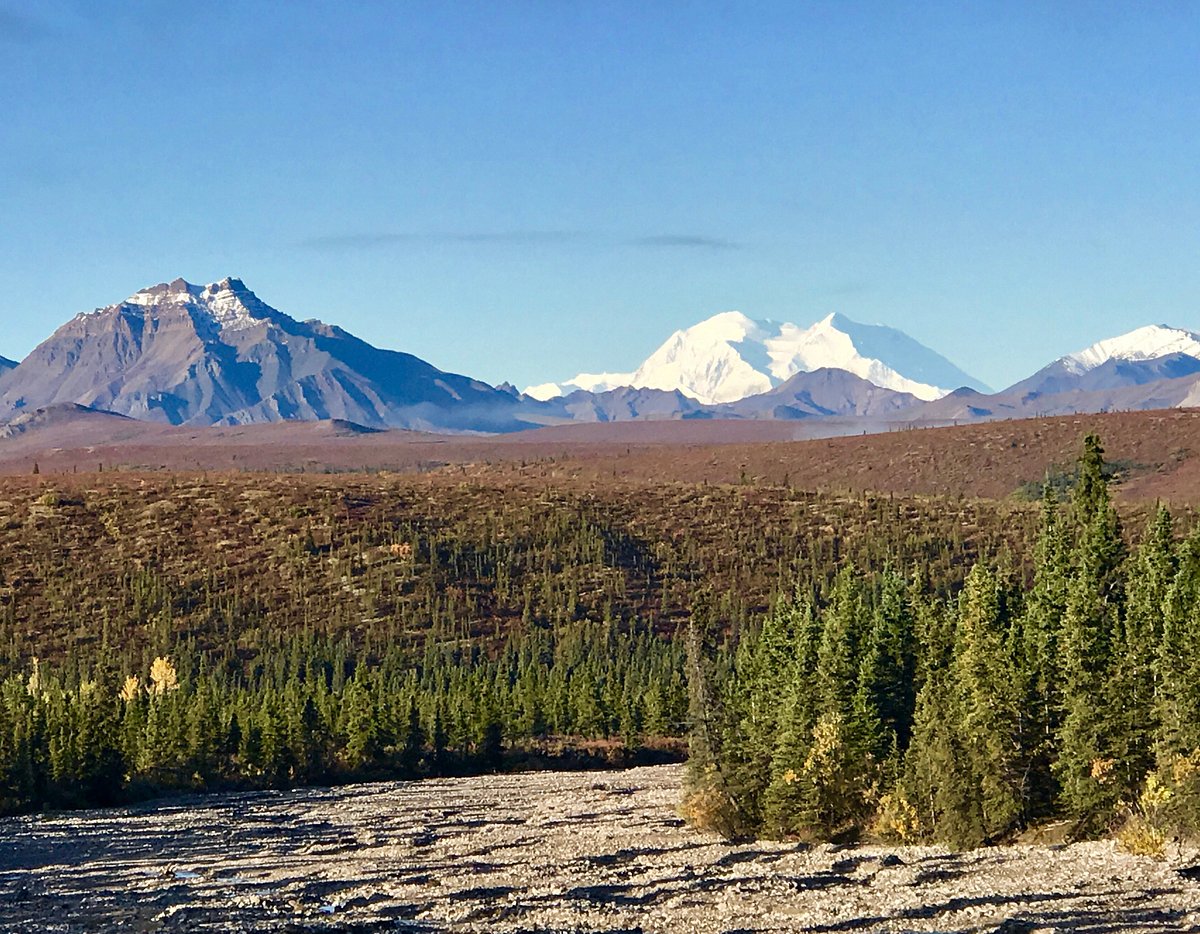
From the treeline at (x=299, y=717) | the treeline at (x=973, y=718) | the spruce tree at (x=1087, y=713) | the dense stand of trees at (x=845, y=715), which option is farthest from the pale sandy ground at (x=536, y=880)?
the treeline at (x=299, y=717)

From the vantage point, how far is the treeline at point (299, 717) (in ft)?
353

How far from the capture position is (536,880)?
219 feet

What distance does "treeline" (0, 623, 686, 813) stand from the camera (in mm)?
107562

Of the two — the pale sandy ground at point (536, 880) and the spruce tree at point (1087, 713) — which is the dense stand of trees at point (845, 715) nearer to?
the spruce tree at point (1087, 713)

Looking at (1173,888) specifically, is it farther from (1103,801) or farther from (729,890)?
(729,890)

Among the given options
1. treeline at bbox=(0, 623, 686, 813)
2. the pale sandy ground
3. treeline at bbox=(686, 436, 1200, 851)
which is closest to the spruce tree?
treeline at bbox=(686, 436, 1200, 851)

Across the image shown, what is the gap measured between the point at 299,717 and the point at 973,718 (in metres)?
67.1

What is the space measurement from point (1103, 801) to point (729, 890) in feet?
60.5

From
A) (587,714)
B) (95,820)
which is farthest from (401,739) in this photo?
(95,820)

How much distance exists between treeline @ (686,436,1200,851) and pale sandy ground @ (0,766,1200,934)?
2.84m

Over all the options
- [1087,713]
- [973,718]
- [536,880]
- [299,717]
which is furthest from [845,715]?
[299,717]

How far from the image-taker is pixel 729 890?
62.1m

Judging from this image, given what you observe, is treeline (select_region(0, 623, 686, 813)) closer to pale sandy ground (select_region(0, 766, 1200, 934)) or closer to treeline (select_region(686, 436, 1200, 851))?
pale sandy ground (select_region(0, 766, 1200, 934))

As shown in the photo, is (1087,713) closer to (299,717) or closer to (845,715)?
(845,715)
